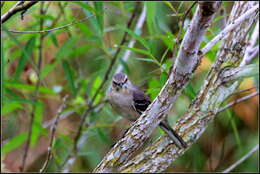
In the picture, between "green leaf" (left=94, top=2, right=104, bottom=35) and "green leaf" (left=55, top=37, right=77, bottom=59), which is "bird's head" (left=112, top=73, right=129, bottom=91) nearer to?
"green leaf" (left=94, top=2, right=104, bottom=35)

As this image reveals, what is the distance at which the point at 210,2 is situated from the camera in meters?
1.66

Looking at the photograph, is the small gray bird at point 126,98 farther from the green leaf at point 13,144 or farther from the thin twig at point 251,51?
the green leaf at point 13,144

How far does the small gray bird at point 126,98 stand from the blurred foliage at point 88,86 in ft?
0.50

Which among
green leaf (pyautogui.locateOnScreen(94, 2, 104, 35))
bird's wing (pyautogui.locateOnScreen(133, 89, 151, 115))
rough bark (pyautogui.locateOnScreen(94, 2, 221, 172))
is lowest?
bird's wing (pyautogui.locateOnScreen(133, 89, 151, 115))

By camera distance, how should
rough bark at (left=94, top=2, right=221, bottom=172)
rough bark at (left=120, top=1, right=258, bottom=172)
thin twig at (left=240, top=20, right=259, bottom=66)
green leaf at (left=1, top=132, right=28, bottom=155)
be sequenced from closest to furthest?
rough bark at (left=94, top=2, right=221, bottom=172) → rough bark at (left=120, top=1, right=258, bottom=172) → thin twig at (left=240, top=20, right=259, bottom=66) → green leaf at (left=1, top=132, right=28, bottom=155)

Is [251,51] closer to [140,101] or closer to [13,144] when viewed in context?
[140,101]

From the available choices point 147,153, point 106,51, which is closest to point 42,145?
point 106,51

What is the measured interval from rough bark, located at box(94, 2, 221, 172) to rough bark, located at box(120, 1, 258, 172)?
0.13 metres

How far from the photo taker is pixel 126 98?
3.54 m

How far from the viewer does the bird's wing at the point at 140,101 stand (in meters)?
3.38

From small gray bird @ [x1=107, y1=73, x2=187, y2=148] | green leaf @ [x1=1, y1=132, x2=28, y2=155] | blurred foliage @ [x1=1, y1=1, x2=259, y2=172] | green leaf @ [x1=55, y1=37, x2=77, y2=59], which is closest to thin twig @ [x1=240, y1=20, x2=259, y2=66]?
blurred foliage @ [x1=1, y1=1, x2=259, y2=172]

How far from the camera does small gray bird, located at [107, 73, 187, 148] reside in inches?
135

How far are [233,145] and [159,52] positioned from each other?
1.45 meters

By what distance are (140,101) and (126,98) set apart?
0.16 m
